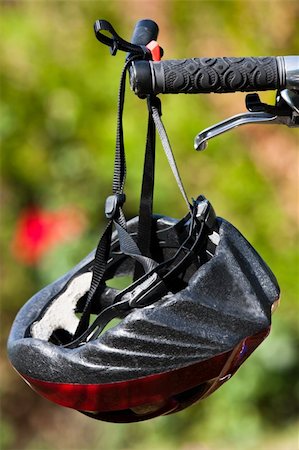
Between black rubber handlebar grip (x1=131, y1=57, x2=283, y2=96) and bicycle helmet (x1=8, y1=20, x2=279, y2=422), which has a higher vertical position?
black rubber handlebar grip (x1=131, y1=57, x2=283, y2=96)

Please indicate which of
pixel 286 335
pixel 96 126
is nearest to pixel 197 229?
pixel 286 335

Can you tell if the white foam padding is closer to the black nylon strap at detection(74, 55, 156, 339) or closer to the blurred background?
the black nylon strap at detection(74, 55, 156, 339)

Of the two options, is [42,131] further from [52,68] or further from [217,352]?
[217,352]

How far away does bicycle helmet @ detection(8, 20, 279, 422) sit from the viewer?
1.84 meters

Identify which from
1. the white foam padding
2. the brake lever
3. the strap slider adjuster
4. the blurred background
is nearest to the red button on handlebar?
the brake lever

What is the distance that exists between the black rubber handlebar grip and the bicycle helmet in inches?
3.6

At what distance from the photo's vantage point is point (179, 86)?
1.85 meters

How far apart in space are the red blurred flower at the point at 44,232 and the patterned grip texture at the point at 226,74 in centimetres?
393

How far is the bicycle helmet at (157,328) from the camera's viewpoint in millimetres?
1843

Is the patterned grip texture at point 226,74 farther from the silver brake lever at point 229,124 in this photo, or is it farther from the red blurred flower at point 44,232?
the red blurred flower at point 44,232

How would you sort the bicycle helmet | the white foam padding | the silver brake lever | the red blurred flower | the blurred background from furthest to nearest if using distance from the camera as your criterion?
the red blurred flower
the blurred background
the white foam padding
the silver brake lever
the bicycle helmet

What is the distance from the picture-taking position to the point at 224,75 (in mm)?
1883

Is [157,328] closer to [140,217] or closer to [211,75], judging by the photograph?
[140,217]

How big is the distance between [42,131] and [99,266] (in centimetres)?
422
